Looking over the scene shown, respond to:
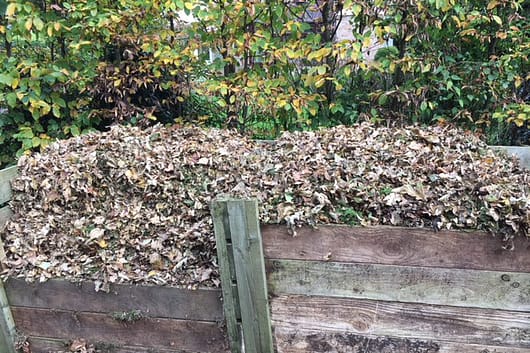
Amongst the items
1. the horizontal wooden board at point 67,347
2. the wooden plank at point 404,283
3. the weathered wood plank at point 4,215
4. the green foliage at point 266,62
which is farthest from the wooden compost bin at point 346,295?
the green foliage at point 266,62

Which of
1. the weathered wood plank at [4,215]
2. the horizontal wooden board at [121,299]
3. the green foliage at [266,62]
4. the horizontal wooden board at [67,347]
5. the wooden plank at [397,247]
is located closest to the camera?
the wooden plank at [397,247]

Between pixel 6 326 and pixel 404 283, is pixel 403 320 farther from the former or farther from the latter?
pixel 6 326

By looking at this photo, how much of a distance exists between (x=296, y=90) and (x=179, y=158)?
1374 millimetres

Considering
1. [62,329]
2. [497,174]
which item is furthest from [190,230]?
[497,174]

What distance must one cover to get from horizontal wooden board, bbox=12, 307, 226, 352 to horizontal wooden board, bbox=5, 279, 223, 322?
1.5 inches

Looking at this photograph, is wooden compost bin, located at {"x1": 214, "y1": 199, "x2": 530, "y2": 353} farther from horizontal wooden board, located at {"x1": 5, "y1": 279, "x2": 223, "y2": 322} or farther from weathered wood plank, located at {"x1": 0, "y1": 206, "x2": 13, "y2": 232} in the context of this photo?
weathered wood plank, located at {"x1": 0, "y1": 206, "x2": 13, "y2": 232}

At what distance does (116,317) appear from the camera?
2.00m

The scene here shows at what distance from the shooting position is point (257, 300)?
1778 mm

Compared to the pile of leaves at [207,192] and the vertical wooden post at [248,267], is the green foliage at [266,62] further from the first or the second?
the vertical wooden post at [248,267]

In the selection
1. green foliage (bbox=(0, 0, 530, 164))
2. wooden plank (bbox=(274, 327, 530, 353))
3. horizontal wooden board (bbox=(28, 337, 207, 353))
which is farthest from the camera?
green foliage (bbox=(0, 0, 530, 164))

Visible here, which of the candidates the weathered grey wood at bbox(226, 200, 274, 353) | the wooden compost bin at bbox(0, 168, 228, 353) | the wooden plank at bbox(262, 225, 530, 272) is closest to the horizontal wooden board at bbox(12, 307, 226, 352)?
the wooden compost bin at bbox(0, 168, 228, 353)

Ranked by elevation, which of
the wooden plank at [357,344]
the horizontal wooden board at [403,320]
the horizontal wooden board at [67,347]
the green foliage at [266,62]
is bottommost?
the horizontal wooden board at [67,347]

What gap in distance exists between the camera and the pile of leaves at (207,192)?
5.57 ft

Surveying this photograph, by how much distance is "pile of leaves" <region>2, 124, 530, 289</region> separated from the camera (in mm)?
1697
